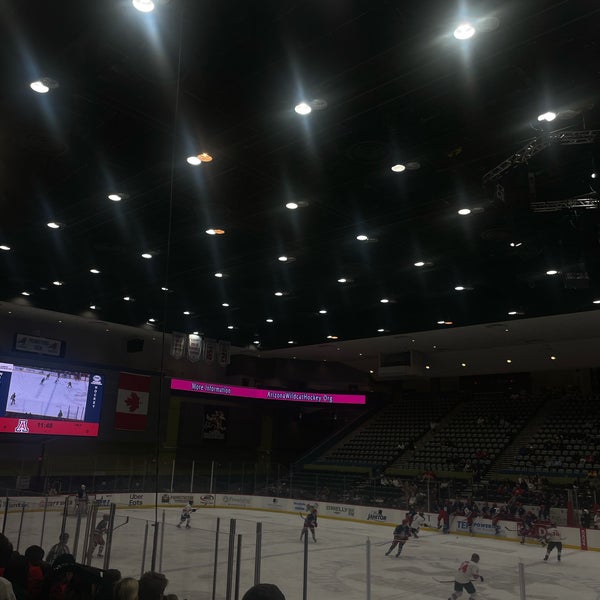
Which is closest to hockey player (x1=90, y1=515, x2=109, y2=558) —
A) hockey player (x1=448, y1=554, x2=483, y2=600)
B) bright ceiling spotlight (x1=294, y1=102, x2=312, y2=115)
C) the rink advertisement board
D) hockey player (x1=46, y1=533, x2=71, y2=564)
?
hockey player (x1=46, y1=533, x2=71, y2=564)

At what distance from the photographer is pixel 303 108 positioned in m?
8.07

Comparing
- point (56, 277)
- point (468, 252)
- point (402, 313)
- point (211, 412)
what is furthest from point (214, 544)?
point (211, 412)

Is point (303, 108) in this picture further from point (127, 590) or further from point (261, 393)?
point (261, 393)

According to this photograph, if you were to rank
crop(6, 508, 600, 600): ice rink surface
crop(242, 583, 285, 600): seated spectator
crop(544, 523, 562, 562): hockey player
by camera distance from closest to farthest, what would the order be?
crop(242, 583, 285, 600): seated spectator, crop(6, 508, 600, 600): ice rink surface, crop(544, 523, 562, 562): hockey player

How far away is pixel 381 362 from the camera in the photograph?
31.3m

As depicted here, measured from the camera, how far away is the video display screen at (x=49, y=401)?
77.6 feet

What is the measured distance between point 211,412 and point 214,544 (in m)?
27.4

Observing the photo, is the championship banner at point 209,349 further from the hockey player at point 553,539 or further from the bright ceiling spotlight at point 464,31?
the bright ceiling spotlight at point 464,31

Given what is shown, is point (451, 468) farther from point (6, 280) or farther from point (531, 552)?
point (6, 280)

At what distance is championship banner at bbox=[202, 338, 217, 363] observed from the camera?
25.9 meters

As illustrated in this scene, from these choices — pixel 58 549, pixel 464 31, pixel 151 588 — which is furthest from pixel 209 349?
pixel 151 588

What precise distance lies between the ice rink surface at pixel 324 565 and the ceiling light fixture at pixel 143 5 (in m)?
6.11

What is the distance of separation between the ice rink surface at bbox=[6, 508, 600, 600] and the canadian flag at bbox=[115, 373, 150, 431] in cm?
1676

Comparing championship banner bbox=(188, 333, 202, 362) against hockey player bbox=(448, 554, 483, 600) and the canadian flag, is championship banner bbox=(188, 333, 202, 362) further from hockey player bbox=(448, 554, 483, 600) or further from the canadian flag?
hockey player bbox=(448, 554, 483, 600)
